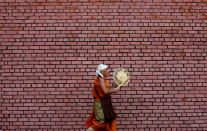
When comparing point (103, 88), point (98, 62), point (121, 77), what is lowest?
point (103, 88)

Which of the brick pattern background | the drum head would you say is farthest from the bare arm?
the brick pattern background

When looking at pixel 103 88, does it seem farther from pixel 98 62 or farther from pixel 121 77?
pixel 98 62

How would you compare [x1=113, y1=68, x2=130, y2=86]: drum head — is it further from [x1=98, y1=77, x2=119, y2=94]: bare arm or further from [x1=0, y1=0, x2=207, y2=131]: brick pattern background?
[x1=0, y1=0, x2=207, y2=131]: brick pattern background

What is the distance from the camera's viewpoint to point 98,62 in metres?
5.04

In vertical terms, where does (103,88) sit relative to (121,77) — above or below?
below

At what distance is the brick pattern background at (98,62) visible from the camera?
5023 mm

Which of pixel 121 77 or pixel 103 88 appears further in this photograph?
pixel 121 77

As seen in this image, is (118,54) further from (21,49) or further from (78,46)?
(21,49)

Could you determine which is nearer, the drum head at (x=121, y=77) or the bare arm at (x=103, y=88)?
the bare arm at (x=103, y=88)

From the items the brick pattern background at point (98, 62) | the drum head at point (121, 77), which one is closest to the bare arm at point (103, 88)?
the drum head at point (121, 77)

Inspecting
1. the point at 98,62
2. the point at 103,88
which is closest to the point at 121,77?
the point at 103,88

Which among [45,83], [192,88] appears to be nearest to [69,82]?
[45,83]

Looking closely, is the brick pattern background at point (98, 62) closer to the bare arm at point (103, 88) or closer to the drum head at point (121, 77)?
the drum head at point (121, 77)

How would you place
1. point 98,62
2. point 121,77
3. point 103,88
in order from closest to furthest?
point 103,88 → point 121,77 → point 98,62
